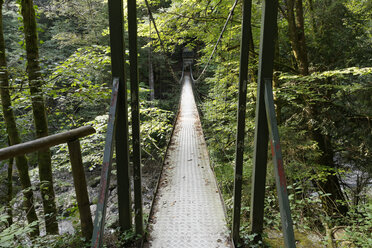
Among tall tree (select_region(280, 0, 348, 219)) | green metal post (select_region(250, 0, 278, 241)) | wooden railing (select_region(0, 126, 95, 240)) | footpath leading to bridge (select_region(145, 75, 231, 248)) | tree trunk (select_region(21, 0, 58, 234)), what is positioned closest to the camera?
wooden railing (select_region(0, 126, 95, 240))

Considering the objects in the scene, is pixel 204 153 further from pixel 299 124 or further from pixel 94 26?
pixel 94 26

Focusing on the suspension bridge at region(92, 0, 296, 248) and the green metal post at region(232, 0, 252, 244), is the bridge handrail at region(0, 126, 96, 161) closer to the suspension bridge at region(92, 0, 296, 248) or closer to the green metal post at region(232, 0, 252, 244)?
the suspension bridge at region(92, 0, 296, 248)

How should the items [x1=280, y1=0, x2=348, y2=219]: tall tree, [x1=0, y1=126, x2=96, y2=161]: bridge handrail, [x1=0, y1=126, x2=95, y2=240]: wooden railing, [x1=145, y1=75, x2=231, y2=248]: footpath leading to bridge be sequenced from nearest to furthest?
[x1=0, y1=126, x2=96, y2=161]: bridge handrail, [x1=0, y1=126, x2=95, y2=240]: wooden railing, [x1=145, y1=75, x2=231, y2=248]: footpath leading to bridge, [x1=280, y1=0, x2=348, y2=219]: tall tree

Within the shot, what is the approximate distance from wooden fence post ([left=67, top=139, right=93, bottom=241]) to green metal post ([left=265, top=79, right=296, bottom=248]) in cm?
97

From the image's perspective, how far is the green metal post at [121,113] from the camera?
1116 millimetres

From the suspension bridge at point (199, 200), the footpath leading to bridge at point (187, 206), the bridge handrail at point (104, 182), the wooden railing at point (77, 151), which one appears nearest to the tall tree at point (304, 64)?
the footpath leading to bridge at point (187, 206)

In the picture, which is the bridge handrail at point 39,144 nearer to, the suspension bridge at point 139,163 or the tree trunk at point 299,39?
the suspension bridge at point 139,163

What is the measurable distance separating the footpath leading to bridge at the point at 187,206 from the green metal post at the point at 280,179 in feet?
2.07

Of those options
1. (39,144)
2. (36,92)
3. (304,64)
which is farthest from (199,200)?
(304,64)

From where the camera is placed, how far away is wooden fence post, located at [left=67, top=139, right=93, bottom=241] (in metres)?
1.16

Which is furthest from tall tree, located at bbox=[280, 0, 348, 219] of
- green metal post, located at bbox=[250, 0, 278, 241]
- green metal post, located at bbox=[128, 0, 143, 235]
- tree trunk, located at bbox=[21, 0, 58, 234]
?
tree trunk, located at bbox=[21, 0, 58, 234]

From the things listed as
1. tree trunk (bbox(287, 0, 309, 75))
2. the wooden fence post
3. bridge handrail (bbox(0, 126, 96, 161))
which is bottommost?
the wooden fence post

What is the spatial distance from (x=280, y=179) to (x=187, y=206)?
1158 mm

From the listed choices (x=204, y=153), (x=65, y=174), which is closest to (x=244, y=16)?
(x=204, y=153)
